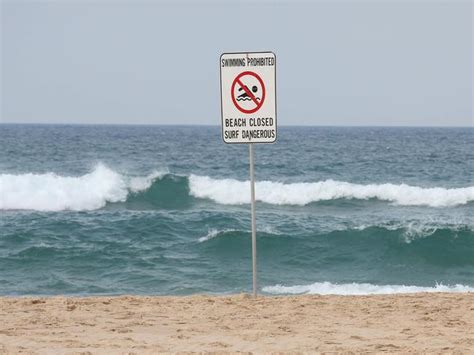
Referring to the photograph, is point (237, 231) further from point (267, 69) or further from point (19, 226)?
point (267, 69)

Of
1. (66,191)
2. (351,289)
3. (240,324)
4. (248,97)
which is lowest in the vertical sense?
(351,289)

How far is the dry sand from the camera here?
245 inches

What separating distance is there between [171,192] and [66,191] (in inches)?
148

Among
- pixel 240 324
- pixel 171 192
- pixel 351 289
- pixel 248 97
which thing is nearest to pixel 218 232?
pixel 351 289

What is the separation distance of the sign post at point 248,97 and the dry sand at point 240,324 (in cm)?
127

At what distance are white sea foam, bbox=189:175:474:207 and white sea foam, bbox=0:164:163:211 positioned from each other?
212 cm

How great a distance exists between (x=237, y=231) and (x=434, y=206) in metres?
10.1

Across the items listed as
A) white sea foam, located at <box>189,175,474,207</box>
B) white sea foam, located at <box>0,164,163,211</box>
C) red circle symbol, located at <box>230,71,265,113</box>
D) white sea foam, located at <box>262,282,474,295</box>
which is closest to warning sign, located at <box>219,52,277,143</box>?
red circle symbol, located at <box>230,71,265,113</box>

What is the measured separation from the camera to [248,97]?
26.4 ft

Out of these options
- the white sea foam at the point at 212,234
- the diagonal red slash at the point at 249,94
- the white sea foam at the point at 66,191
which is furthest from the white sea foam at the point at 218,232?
the diagonal red slash at the point at 249,94

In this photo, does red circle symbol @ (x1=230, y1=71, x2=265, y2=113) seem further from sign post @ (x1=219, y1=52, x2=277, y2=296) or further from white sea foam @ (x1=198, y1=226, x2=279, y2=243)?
white sea foam @ (x1=198, y1=226, x2=279, y2=243)

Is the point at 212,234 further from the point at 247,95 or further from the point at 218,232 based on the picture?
the point at 247,95

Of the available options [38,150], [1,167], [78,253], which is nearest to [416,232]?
[78,253]

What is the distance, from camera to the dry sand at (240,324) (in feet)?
20.4
